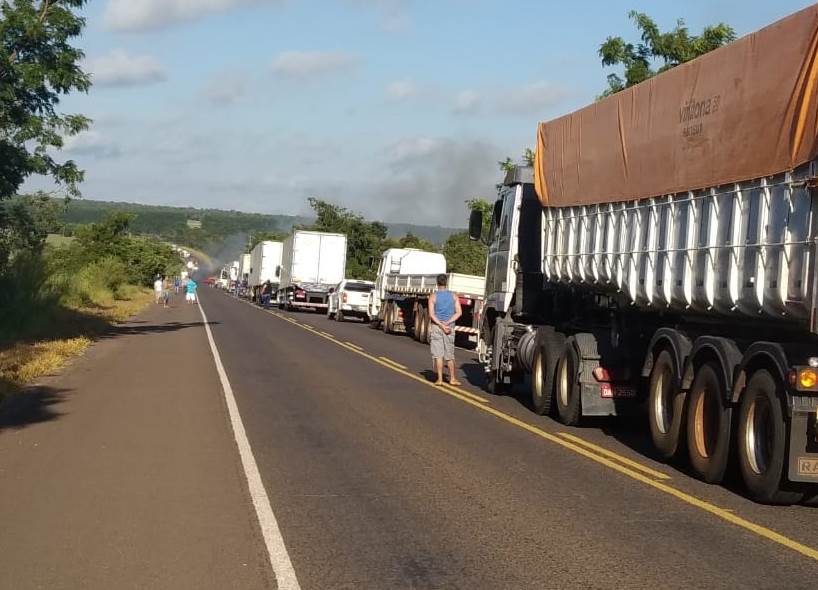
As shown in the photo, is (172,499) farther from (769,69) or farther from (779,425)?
(769,69)

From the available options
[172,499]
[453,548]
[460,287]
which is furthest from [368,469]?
[460,287]

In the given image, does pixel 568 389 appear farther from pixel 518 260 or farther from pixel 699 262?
pixel 699 262

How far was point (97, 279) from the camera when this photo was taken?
163 ft

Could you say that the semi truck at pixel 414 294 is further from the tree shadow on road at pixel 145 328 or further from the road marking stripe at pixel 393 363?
the tree shadow on road at pixel 145 328

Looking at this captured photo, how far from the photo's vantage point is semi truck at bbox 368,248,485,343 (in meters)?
27.3

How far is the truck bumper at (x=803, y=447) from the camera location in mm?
7730

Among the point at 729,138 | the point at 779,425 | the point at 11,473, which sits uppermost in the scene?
the point at 729,138

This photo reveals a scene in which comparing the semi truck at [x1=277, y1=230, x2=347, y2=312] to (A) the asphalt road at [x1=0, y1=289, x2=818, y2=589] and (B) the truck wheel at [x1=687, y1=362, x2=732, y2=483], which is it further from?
(B) the truck wheel at [x1=687, y1=362, x2=732, y2=483]

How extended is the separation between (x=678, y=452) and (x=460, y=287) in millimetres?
17294

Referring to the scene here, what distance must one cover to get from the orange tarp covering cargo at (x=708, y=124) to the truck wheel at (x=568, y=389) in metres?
1.95

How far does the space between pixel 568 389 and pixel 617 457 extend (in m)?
2.42

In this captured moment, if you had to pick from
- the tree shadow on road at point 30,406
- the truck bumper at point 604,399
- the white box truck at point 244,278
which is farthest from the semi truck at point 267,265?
the truck bumper at point 604,399

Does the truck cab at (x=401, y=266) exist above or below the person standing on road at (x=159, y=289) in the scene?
above

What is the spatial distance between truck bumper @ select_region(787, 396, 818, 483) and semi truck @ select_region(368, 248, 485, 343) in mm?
15425
